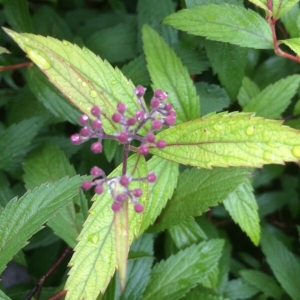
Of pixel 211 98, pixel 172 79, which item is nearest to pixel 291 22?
pixel 211 98

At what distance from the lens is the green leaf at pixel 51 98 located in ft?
4.48

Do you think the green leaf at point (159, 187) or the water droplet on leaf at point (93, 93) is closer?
the water droplet on leaf at point (93, 93)

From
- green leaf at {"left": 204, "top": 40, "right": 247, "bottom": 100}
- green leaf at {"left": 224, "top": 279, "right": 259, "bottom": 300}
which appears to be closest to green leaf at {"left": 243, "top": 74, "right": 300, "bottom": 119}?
green leaf at {"left": 204, "top": 40, "right": 247, "bottom": 100}

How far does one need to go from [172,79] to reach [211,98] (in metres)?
0.29

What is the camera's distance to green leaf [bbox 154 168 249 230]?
1.19 metres

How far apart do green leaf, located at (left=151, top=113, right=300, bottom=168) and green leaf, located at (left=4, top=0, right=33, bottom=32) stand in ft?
2.49

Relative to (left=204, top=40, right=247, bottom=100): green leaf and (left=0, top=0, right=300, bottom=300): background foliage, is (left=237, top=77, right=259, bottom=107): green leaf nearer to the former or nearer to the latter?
(left=0, top=0, right=300, bottom=300): background foliage

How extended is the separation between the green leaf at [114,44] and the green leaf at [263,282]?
1004 mm

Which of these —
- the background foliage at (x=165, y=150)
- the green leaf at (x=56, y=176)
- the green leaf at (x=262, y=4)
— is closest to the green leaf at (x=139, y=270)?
the background foliage at (x=165, y=150)

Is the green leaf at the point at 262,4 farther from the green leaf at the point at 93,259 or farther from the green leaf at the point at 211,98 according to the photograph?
the green leaf at the point at 93,259

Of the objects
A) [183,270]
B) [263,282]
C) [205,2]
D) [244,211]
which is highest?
[205,2]

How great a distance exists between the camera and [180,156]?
3.22 ft

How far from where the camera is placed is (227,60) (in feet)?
4.31

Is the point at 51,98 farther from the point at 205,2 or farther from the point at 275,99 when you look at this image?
the point at 275,99
